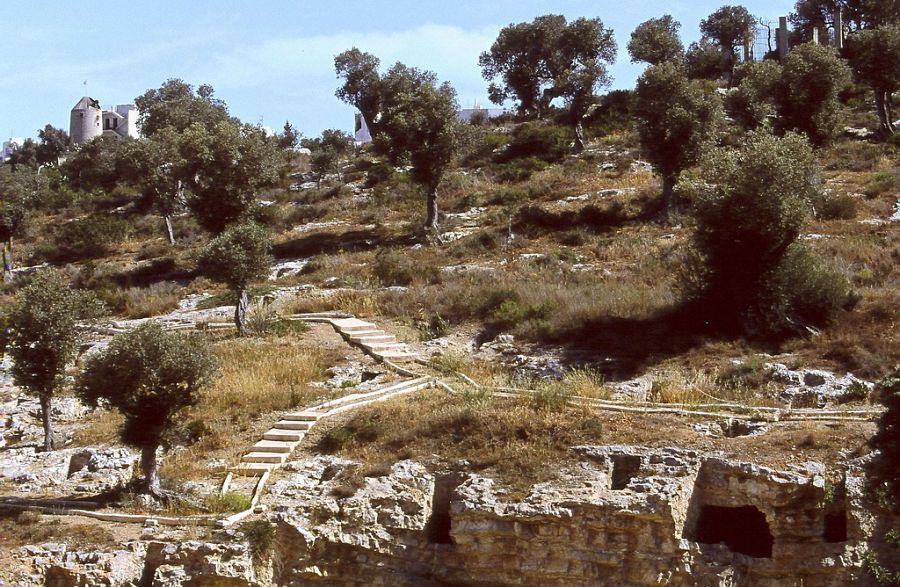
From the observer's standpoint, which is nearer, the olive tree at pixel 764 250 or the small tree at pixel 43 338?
the small tree at pixel 43 338

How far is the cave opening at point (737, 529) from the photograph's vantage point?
1478cm

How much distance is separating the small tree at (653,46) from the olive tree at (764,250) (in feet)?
100

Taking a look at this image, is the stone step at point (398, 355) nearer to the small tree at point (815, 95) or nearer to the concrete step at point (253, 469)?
the concrete step at point (253, 469)

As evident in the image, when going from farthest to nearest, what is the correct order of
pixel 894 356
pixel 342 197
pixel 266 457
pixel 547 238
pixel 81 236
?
pixel 342 197 < pixel 81 236 < pixel 547 238 < pixel 894 356 < pixel 266 457

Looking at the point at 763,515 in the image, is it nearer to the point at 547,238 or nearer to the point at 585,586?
the point at 585,586

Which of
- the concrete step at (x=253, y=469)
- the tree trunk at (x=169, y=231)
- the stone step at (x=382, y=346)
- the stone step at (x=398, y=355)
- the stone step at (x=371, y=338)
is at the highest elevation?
the tree trunk at (x=169, y=231)

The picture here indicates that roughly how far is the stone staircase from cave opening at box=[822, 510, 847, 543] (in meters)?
9.00

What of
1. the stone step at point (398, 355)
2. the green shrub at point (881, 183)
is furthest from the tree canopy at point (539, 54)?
the stone step at point (398, 355)

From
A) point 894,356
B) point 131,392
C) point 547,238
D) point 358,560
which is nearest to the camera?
point 358,560

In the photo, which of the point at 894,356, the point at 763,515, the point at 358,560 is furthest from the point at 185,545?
the point at 894,356

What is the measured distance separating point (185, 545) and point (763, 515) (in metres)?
8.92

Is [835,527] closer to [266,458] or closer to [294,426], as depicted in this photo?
[266,458]

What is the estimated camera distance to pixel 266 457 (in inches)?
690

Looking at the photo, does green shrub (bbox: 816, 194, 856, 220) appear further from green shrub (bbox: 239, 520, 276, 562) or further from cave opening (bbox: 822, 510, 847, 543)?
green shrub (bbox: 239, 520, 276, 562)
